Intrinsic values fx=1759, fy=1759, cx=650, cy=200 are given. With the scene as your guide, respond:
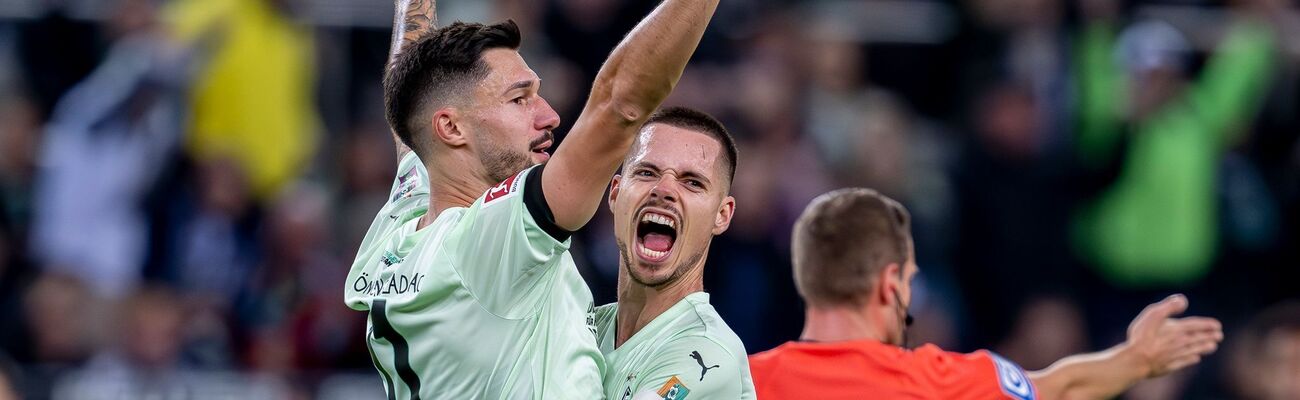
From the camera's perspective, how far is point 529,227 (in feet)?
14.0

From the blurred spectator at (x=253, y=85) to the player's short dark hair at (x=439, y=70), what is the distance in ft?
16.6

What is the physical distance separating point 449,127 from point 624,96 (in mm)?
876

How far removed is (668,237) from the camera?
513 cm

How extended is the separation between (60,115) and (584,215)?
640 cm

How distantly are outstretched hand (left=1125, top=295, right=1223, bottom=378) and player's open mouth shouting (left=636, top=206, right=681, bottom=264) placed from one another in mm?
1717

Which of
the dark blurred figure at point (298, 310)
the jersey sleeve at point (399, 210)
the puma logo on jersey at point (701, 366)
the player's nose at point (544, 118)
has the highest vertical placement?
the player's nose at point (544, 118)

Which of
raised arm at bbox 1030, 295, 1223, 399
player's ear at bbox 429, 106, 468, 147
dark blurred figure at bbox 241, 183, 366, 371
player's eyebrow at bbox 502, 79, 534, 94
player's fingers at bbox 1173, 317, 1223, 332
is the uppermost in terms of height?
player's eyebrow at bbox 502, 79, 534, 94

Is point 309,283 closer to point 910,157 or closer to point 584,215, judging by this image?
point 910,157

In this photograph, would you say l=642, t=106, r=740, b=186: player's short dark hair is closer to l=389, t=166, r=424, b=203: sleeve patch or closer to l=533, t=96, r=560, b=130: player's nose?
l=533, t=96, r=560, b=130: player's nose

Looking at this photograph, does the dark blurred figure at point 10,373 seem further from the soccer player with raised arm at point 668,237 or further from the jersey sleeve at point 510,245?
the jersey sleeve at point 510,245

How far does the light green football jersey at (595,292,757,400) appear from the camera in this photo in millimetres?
4695

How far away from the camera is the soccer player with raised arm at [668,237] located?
16.1 ft

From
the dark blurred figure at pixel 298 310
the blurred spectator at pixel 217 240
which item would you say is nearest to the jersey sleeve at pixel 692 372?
the dark blurred figure at pixel 298 310

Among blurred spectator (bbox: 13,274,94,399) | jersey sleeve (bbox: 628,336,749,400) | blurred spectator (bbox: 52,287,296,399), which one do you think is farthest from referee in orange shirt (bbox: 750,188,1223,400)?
blurred spectator (bbox: 13,274,94,399)
